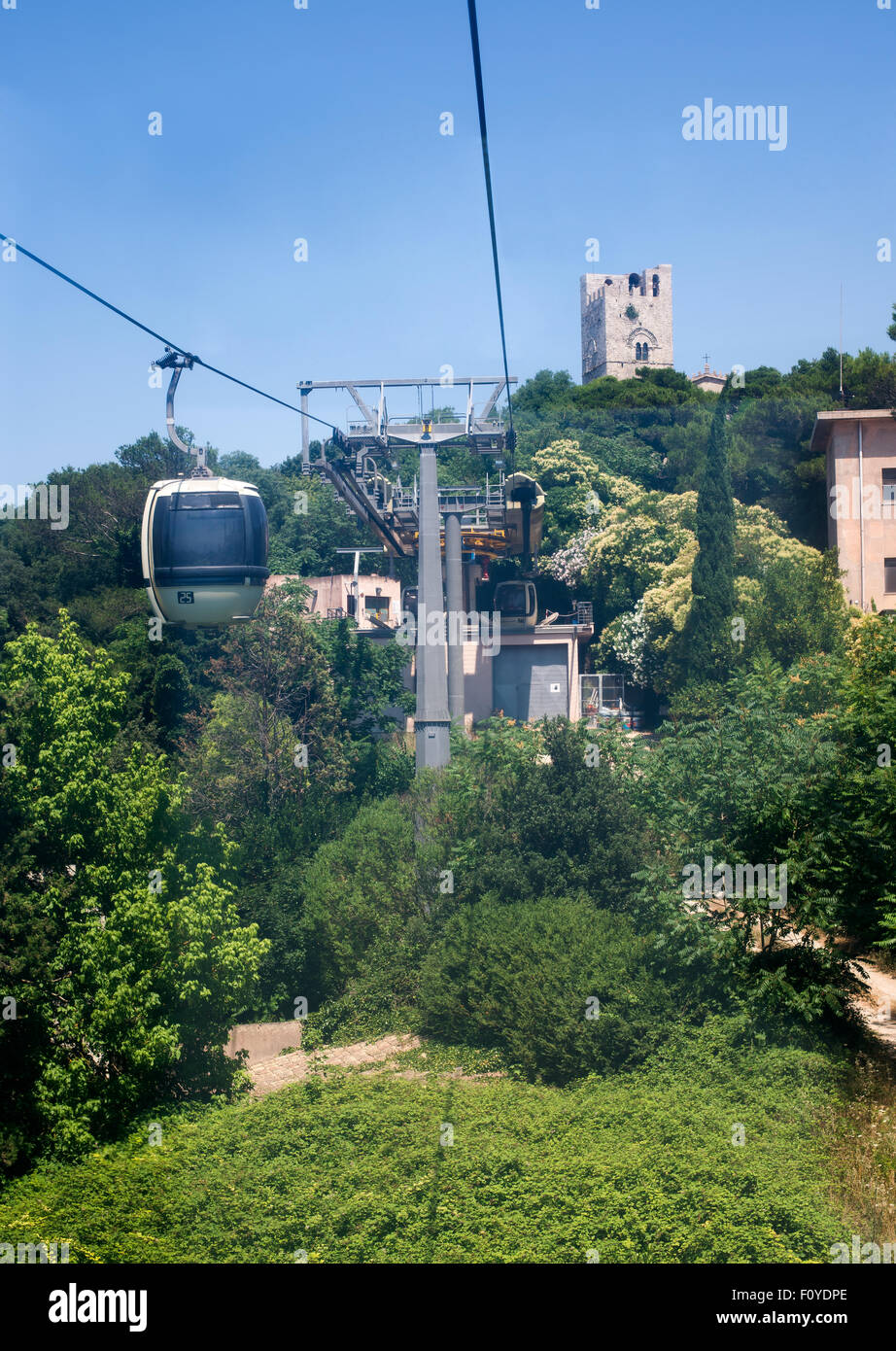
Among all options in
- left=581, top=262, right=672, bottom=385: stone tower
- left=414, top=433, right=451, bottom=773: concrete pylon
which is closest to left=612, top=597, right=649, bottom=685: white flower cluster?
left=414, top=433, right=451, bottom=773: concrete pylon

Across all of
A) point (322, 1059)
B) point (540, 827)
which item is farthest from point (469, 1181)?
point (540, 827)

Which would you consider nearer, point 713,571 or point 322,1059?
point 322,1059

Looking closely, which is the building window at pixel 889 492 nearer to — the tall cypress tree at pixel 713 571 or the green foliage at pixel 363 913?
the tall cypress tree at pixel 713 571

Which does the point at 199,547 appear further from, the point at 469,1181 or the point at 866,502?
the point at 866,502

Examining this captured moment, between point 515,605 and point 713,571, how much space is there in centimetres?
833

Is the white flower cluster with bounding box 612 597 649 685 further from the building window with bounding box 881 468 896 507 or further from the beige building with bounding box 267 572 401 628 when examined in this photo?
the building window with bounding box 881 468 896 507

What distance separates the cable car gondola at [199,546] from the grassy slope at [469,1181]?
6.73m

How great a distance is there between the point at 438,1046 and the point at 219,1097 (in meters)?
3.82

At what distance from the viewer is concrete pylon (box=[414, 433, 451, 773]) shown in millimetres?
23688

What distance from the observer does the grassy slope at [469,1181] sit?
1069 cm

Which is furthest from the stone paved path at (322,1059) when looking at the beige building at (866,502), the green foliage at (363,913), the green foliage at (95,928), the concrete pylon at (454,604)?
the beige building at (866,502)

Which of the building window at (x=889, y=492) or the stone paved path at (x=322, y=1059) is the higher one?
the building window at (x=889, y=492)

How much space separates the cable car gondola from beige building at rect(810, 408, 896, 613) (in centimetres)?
2539

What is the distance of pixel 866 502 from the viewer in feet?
120
